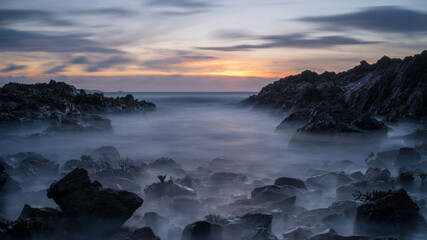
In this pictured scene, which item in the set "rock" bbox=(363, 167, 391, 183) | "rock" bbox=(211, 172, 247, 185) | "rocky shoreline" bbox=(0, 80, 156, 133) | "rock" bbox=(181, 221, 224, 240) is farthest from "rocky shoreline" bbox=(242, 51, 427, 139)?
"rocky shoreline" bbox=(0, 80, 156, 133)

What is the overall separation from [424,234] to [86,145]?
18.6 m

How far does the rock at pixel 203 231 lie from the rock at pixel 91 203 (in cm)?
139

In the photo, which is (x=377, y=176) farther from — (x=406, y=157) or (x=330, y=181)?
(x=406, y=157)

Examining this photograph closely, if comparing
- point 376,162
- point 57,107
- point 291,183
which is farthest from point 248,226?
point 57,107

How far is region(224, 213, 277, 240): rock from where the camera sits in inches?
275

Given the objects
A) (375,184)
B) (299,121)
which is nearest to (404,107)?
(299,121)

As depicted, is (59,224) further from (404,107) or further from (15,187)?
(404,107)

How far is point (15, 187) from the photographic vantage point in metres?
10.1

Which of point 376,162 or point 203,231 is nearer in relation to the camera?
point 203,231

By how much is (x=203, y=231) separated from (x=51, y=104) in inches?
1042

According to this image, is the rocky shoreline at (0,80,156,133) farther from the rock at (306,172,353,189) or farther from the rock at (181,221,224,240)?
the rock at (181,221,224,240)

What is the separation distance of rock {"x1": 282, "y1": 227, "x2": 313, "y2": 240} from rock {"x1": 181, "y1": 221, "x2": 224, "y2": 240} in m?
1.43

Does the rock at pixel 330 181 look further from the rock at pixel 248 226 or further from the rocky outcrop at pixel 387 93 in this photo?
the rocky outcrop at pixel 387 93

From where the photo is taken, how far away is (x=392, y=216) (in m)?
7.34
